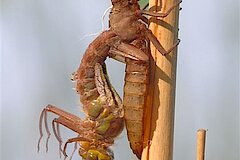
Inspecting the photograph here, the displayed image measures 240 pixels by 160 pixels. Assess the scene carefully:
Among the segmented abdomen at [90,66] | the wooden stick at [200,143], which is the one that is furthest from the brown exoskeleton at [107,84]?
A: the wooden stick at [200,143]

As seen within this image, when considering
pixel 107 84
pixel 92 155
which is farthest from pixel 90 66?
pixel 92 155

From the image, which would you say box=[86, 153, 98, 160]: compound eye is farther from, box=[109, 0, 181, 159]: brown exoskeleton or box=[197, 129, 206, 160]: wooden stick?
box=[197, 129, 206, 160]: wooden stick

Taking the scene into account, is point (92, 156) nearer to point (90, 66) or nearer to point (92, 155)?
point (92, 155)

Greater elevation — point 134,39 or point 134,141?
point 134,39

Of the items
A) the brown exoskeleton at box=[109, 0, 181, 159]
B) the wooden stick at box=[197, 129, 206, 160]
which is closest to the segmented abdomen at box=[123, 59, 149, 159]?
the brown exoskeleton at box=[109, 0, 181, 159]
